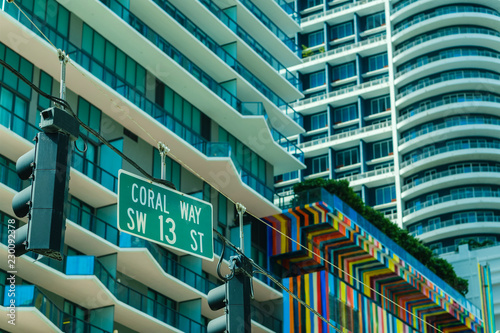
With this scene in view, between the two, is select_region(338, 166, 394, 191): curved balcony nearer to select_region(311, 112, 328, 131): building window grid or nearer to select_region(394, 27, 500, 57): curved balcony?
select_region(311, 112, 328, 131): building window grid

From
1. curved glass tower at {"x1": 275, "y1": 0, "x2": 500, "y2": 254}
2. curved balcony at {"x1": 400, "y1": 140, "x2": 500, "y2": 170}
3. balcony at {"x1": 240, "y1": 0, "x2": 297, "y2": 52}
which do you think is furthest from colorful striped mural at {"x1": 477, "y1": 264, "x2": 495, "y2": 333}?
balcony at {"x1": 240, "y1": 0, "x2": 297, "y2": 52}

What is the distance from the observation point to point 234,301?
1283cm

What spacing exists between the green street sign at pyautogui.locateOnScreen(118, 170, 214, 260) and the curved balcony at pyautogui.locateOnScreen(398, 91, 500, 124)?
95.6 metres

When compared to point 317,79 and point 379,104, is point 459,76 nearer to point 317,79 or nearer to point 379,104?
point 379,104

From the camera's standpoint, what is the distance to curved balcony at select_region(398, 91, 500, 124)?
10638 centimetres

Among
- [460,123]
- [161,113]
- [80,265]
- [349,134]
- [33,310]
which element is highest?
[349,134]

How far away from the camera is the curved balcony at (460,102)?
106 metres

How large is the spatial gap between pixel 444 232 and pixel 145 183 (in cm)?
9206

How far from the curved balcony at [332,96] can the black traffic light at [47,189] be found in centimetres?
10494

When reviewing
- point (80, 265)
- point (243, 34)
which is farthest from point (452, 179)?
point (80, 265)

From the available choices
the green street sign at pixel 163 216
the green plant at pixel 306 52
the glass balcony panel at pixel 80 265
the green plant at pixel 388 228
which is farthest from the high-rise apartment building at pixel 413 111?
the green street sign at pixel 163 216

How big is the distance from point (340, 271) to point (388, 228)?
10.5 m

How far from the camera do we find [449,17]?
360 feet

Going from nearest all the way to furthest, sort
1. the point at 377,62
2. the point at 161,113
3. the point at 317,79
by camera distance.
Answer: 1. the point at 161,113
2. the point at 377,62
3. the point at 317,79
